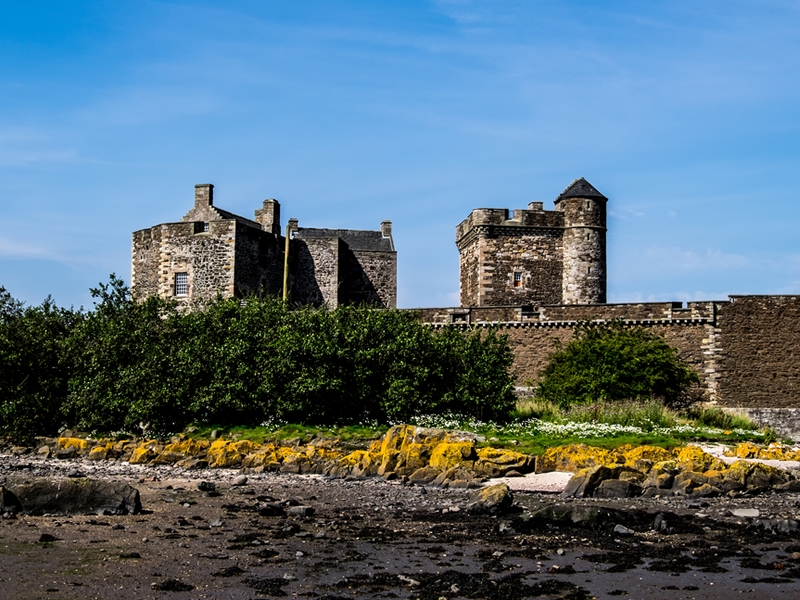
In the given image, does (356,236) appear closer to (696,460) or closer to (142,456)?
(142,456)

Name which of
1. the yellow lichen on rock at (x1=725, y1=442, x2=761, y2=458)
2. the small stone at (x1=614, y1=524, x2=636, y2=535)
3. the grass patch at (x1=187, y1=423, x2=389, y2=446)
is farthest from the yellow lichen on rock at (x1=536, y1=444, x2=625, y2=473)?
the small stone at (x1=614, y1=524, x2=636, y2=535)

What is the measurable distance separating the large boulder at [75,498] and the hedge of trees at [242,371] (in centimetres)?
1487

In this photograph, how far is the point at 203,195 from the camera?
5122 cm

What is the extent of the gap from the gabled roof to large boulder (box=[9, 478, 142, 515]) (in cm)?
3961

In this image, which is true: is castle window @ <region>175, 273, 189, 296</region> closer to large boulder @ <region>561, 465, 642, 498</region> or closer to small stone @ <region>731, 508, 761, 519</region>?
large boulder @ <region>561, 465, 642, 498</region>

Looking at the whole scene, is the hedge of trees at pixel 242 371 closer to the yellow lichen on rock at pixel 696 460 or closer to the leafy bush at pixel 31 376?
the leafy bush at pixel 31 376

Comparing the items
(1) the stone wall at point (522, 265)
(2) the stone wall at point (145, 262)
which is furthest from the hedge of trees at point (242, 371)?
(2) the stone wall at point (145, 262)

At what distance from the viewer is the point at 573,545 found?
1359cm

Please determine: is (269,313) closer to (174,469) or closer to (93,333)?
(93,333)

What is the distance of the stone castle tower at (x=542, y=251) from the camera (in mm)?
46438

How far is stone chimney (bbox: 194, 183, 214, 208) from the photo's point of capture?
51.0 metres

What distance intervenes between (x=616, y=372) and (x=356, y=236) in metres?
24.6

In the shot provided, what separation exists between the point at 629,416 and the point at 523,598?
21751 mm

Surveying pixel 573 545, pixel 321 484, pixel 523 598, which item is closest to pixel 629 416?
pixel 321 484
